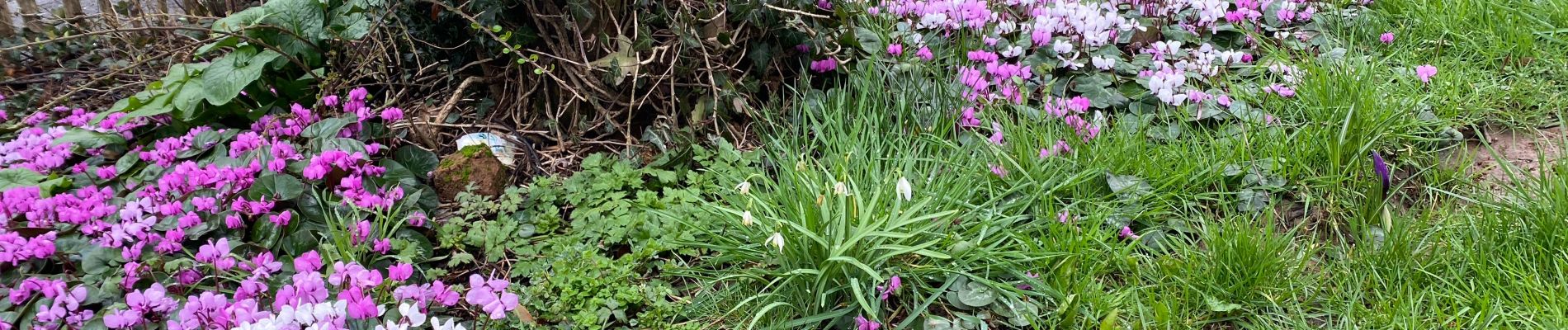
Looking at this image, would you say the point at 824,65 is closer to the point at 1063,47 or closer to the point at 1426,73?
the point at 1063,47

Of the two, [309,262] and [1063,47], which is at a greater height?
[309,262]

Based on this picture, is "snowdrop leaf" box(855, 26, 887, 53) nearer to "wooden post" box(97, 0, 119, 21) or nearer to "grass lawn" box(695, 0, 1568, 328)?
"grass lawn" box(695, 0, 1568, 328)

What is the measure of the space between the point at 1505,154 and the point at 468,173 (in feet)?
9.36

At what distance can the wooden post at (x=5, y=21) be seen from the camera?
4004mm

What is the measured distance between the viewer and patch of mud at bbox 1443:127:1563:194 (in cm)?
258

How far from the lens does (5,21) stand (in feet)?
13.2

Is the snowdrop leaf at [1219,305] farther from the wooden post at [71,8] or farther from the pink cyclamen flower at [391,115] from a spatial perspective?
the wooden post at [71,8]

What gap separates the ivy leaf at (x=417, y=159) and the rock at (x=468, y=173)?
6cm

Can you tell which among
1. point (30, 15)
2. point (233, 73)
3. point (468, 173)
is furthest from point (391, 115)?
point (30, 15)

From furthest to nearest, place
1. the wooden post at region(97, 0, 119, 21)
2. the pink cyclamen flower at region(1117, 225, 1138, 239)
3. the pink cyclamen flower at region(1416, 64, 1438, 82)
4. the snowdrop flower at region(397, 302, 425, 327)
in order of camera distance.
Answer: the wooden post at region(97, 0, 119, 21) < the pink cyclamen flower at region(1416, 64, 1438, 82) < the pink cyclamen flower at region(1117, 225, 1138, 239) < the snowdrop flower at region(397, 302, 425, 327)

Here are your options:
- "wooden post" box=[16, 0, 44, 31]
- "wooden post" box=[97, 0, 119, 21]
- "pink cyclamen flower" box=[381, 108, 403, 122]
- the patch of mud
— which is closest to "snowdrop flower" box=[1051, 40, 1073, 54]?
the patch of mud

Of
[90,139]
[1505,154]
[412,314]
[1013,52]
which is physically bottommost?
[1505,154]

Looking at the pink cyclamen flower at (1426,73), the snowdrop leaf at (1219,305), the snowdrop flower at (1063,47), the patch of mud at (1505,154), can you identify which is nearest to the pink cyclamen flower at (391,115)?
the snowdrop flower at (1063,47)

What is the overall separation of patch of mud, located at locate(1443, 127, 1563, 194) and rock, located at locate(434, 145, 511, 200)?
8.49 ft
